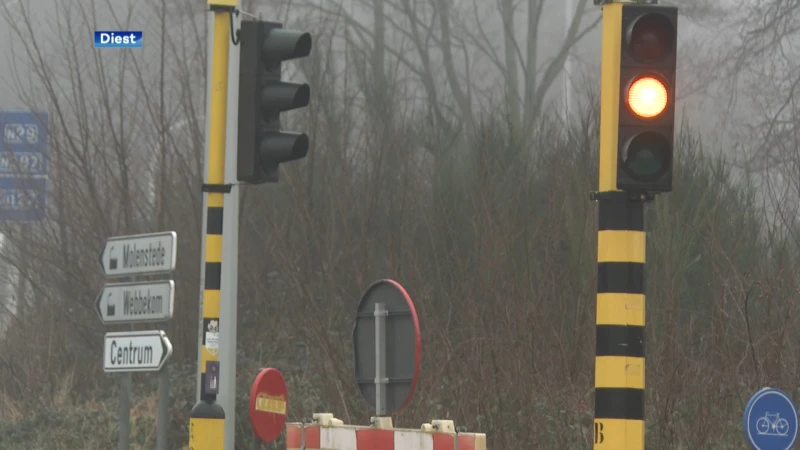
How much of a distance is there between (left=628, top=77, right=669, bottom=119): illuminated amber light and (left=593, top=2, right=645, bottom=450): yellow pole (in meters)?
0.09

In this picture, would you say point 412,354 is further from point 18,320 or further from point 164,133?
point 18,320

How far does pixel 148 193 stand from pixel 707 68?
25.4ft

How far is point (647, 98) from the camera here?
766 cm

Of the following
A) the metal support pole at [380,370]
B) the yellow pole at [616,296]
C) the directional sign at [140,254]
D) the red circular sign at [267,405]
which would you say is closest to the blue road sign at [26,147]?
the directional sign at [140,254]

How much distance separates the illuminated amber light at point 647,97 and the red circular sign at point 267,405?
377 centimetres

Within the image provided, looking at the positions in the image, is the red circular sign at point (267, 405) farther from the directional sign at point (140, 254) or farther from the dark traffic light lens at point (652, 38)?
the dark traffic light lens at point (652, 38)

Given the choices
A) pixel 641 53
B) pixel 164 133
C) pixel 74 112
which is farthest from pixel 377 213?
pixel 641 53

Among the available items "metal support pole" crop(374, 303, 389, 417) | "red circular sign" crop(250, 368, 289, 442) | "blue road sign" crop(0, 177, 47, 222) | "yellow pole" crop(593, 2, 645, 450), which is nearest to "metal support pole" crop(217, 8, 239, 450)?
"red circular sign" crop(250, 368, 289, 442)

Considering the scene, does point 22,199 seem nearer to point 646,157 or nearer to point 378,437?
point 378,437

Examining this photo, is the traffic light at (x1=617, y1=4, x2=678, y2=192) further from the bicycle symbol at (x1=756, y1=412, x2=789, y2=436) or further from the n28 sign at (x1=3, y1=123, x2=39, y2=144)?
the n28 sign at (x1=3, y1=123, x2=39, y2=144)

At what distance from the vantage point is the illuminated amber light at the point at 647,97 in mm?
7648

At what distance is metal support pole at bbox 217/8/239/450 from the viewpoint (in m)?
10.2

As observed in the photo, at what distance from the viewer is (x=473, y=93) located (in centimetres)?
2178

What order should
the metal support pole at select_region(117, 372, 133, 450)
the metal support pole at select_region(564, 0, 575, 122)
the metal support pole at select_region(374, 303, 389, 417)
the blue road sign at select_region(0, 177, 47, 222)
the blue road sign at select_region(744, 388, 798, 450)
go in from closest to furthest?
the blue road sign at select_region(744, 388, 798, 450)
the metal support pole at select_region(374, 303, 389, 417)
the metal support pole at select_region(117, 372, 133, 450)
the blue road sign at select_region(0, 177, 47, 222)
the metal support pole at select_region(564, 0, 575, 122)
